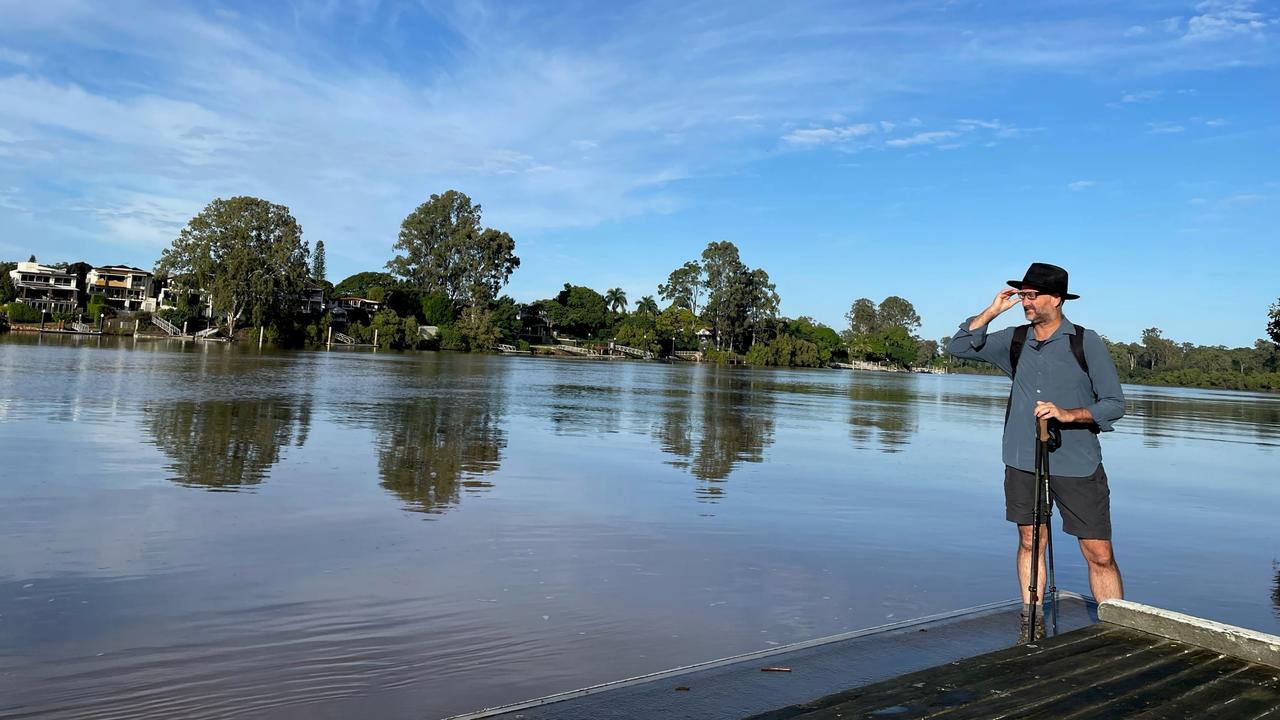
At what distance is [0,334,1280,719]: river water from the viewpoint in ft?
14.1

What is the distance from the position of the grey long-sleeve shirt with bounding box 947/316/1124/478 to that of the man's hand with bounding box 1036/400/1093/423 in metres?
0.05

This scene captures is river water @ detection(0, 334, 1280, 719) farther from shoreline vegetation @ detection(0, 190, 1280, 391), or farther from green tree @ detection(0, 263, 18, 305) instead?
green tree @ detection(0, 263, 18, 305)

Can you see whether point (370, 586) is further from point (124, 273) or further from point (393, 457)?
point (124, 273)

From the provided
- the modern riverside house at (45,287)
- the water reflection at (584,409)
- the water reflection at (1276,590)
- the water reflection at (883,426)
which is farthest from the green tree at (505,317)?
the water reflection at (1276,590)

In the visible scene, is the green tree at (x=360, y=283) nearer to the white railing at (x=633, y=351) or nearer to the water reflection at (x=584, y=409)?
the white railing at (x=633, y=351)

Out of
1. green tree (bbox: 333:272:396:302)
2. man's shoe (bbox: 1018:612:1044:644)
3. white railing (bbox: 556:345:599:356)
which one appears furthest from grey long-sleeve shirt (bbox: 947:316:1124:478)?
green tree (bbox: 333:272:396:302)

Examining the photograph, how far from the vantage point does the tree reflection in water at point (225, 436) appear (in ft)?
33.1

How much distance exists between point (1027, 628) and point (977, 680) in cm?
134

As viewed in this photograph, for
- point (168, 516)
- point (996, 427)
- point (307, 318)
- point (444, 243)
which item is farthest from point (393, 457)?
point (444, 243)

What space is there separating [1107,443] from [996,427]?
400 cm

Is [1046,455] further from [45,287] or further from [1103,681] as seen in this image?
[45,287]

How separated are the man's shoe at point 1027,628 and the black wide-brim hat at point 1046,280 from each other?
1781 millimetres

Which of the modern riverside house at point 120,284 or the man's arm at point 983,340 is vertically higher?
the modern riverside house at point 120,284

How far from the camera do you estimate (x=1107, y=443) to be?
65.1 ft
